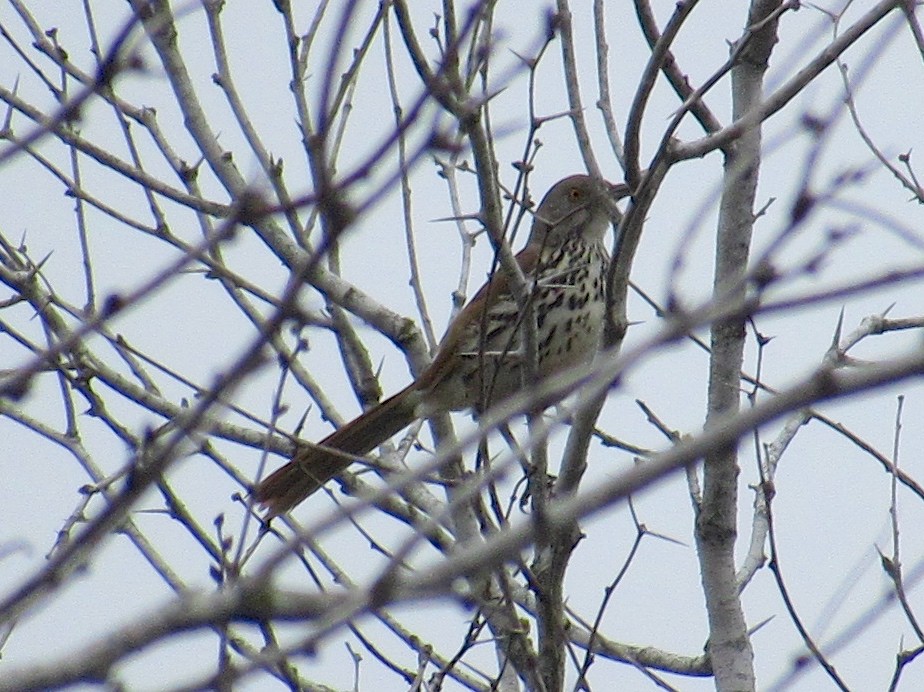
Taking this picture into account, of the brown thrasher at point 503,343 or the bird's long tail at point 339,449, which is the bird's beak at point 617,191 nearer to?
the brown thrasher at point 503,343

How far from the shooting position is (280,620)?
122cm

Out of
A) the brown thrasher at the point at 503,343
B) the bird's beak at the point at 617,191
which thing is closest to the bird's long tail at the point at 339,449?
the brown thrasher at the point at 503,343

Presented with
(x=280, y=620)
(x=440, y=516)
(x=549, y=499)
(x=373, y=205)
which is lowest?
(x=280, y=620)

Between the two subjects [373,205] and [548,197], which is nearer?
[373,205]

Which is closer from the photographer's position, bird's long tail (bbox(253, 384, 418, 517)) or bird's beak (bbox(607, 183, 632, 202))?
bird's long tail (bbox(253, 384, 418, 517))

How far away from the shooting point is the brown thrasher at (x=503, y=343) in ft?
15.3

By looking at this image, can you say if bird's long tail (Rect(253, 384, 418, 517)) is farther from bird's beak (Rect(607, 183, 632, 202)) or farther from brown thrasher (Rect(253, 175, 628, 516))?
bird's beak (Rect(607, 183, 632, 202))

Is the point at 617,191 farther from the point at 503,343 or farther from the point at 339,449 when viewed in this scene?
the point at 339,449

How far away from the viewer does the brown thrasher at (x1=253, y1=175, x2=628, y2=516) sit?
4.67m

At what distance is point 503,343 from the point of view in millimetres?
5238

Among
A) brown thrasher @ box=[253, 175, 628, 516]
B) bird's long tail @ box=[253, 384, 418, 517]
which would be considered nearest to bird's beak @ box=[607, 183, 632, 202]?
brown thrasher @ box=[253, 175, 628, 516]

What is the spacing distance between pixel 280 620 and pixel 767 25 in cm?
283

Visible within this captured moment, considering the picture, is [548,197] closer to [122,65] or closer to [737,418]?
[122,65]

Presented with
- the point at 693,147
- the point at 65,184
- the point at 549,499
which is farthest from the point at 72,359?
the point at 693,147
